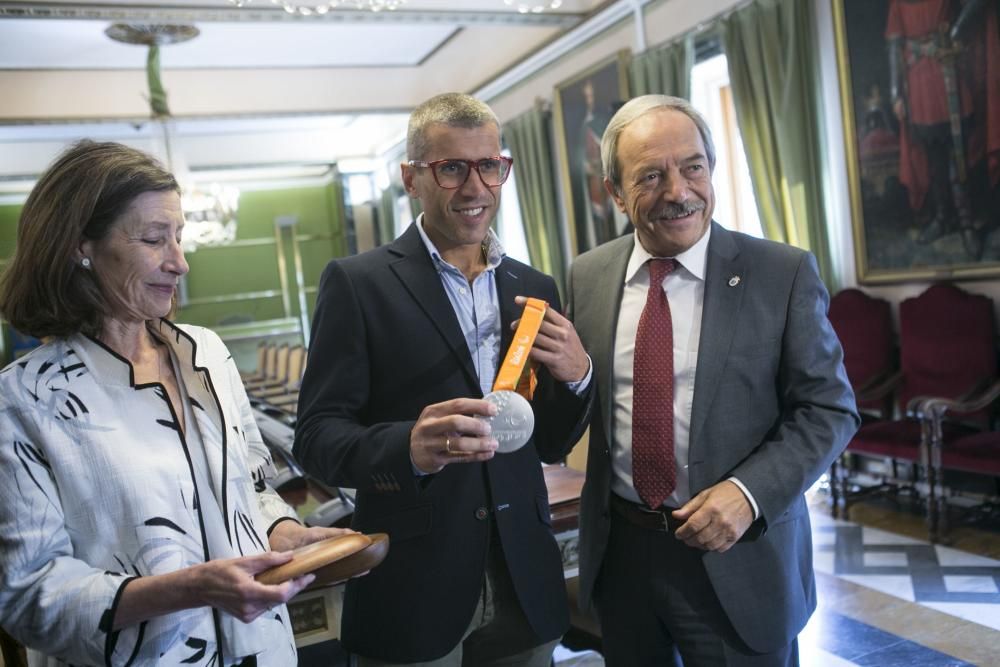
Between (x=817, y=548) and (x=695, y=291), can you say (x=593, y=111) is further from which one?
(x=695, y=291)

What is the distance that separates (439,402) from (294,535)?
1.10 feet

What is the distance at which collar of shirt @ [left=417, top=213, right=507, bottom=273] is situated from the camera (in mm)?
1677

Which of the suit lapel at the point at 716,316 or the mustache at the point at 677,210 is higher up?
the mustache at the point at 677,210

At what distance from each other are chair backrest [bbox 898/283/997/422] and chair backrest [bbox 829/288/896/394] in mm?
148

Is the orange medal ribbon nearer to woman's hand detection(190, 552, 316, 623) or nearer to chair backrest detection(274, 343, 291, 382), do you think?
woman's hand detection(190, 552, 316, 623)

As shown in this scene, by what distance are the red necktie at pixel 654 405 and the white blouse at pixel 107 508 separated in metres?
0.74

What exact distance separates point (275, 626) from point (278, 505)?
8.6 inches

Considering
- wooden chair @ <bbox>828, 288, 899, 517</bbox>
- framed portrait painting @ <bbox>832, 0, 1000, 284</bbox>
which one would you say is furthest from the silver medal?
wooden chair @ <bbox>828, 288, 899, 517</bbox>

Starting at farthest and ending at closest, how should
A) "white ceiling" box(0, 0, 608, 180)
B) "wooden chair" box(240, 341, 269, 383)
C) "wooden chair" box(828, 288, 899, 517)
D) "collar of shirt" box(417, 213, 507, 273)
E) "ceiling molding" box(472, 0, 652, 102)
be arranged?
"wooden chair" box(240, 341, 269, 383), "white ceiling" box(0, 0, 608, 180), "ceiling molding" box(472, 0, 652, 102), "wooden chair" box(828, 288, 899, 517), "collar of shirt" box(417, 213, 507, 273)

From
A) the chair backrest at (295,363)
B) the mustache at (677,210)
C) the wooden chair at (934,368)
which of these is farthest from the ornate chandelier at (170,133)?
the mustache at (677,210)

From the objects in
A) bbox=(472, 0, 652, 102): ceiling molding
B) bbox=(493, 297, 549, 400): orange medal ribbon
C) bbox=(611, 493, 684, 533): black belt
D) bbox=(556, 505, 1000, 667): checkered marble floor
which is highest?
bbox=(472, 0, 652, 102): ceiling molding

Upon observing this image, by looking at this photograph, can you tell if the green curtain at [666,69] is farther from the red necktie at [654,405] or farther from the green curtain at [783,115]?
the red necktie at [654,405]

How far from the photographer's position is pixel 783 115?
5402 mm

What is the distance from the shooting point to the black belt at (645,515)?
169 centimetres
